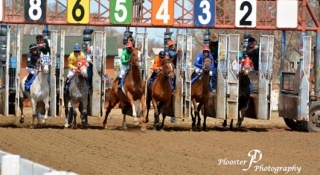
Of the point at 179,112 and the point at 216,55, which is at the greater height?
the point at 216,55

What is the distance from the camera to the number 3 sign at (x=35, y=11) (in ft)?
71.5

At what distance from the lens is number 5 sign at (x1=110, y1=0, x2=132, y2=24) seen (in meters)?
21.8

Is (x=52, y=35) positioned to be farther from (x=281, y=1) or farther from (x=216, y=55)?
(x=281, y=1)

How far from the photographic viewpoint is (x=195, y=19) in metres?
22.1

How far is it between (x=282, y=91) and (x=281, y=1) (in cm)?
248

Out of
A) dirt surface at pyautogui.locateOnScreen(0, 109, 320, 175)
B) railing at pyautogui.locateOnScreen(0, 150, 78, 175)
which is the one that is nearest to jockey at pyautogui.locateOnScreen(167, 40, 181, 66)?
dirt surface at pyautogui.locateOnScreen(0, 109, 320, 175)

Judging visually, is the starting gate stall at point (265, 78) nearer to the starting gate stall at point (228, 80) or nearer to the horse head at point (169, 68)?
the starting gate stall at point (228, 80)

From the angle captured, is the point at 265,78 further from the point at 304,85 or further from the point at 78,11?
the point at 78,11

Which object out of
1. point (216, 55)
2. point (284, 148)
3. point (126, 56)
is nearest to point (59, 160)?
point (284, 148)

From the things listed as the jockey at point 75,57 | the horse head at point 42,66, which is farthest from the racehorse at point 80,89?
the horse head at point 42,66

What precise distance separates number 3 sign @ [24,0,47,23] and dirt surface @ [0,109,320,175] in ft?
8.86

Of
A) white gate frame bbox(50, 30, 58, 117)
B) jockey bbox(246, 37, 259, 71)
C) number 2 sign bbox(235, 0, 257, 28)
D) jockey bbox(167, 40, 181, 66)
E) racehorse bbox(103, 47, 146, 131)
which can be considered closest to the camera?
racehorse bbox(103, 47, 146, 131)

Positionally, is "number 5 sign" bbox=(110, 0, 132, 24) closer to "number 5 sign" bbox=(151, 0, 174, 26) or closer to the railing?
"number 5 sign" bbox=(151, 0, 174, 26)

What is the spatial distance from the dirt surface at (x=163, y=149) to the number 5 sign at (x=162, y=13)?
2713 millimetres
